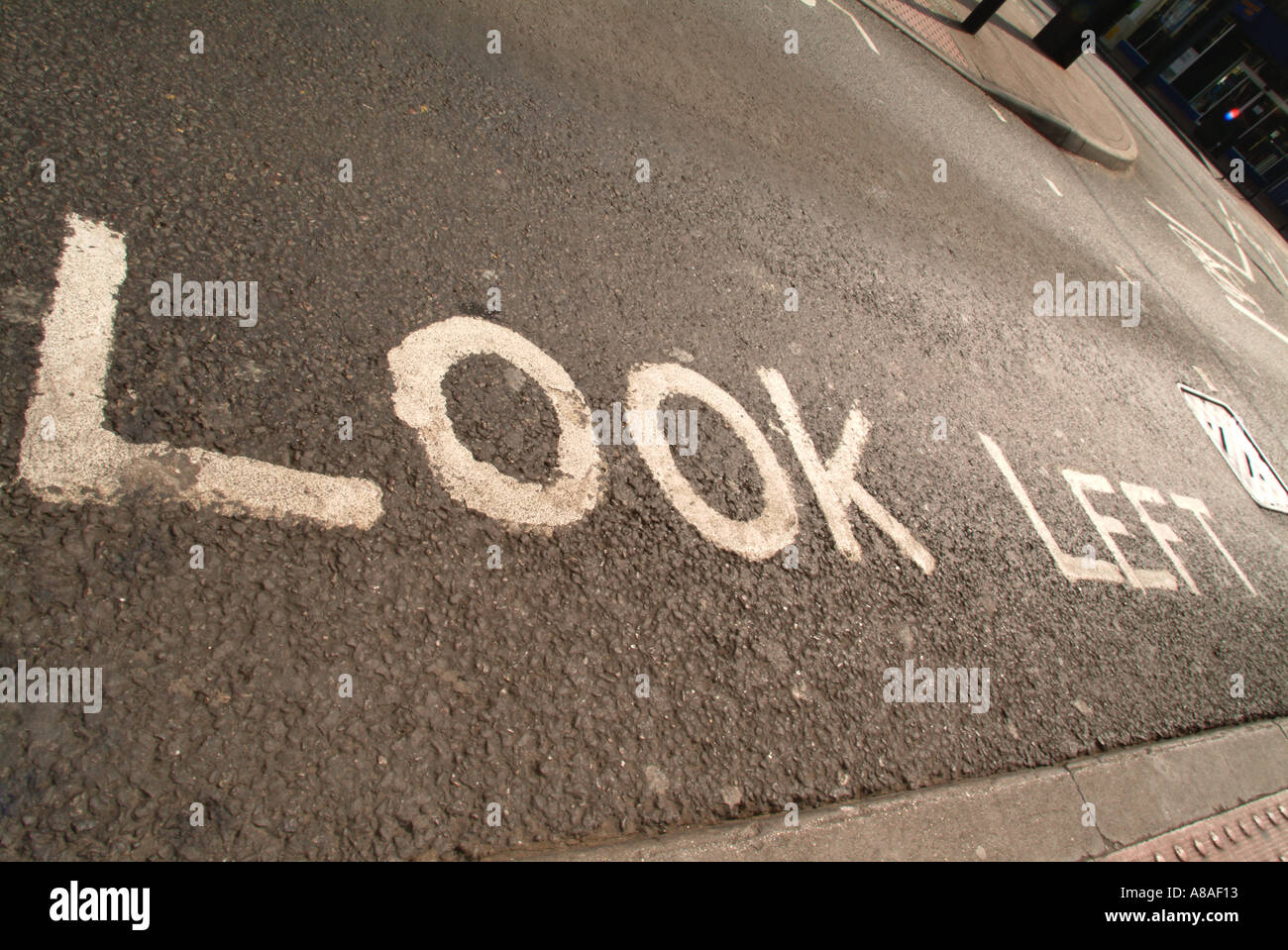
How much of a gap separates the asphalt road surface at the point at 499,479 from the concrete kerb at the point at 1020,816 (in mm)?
79

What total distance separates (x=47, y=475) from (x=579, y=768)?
160cm

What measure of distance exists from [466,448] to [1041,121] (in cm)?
1092

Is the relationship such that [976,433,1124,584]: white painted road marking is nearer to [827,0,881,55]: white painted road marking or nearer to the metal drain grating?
the metal drain grating

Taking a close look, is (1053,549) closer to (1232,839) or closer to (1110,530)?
(1110,530)

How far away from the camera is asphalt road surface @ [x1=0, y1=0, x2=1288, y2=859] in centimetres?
164

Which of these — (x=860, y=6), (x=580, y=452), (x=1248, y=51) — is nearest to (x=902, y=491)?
(x=580, y=452)

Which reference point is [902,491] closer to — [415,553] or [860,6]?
[415,553]

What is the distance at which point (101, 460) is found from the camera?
1.80 m

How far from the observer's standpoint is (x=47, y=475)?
173 centimetres

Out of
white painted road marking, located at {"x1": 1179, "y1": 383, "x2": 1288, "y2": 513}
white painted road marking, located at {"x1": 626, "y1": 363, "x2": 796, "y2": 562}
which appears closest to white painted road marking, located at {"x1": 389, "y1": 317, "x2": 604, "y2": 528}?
white painted road marking, located at {"x1": 626, "y1": 363, "x2": 796, "y2": 562}

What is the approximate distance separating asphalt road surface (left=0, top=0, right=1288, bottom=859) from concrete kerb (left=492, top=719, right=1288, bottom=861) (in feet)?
0.26

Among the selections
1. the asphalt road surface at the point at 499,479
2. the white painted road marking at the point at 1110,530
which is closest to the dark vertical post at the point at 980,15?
the asphalt road surface at the point at 499,479

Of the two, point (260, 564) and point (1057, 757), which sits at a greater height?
point (1057, 757)

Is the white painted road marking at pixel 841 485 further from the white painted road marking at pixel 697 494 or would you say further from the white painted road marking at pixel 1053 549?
the white painted road marking at pixel 1053 549
